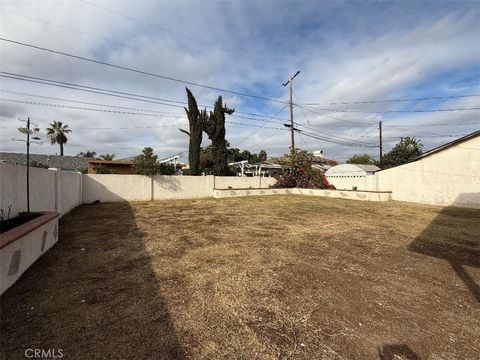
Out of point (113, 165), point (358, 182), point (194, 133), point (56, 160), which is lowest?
point (358, 182)

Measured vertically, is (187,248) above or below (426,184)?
below

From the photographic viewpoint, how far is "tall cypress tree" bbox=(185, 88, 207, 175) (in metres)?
22.2

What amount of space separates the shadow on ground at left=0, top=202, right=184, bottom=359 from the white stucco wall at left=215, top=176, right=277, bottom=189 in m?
14.6

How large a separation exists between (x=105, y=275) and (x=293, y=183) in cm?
1849

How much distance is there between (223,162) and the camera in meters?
24.7

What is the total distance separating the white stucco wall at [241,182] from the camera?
775 inches

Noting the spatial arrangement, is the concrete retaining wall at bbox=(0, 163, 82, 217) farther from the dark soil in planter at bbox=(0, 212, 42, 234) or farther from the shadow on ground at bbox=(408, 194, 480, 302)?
the shadow on ground at bbox=(408, 194, 480, 302)

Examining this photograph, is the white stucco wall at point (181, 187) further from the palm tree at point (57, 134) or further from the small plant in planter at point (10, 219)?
the palm tree at point (57, 134)

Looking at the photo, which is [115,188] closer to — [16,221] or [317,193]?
[16,221]

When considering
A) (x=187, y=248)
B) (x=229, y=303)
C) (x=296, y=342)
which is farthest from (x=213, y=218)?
(x=296, y=342)

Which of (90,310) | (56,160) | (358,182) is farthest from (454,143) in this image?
(56,160)

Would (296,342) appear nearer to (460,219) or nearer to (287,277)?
(287,277)

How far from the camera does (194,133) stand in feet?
73.7

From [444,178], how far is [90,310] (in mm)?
17288
